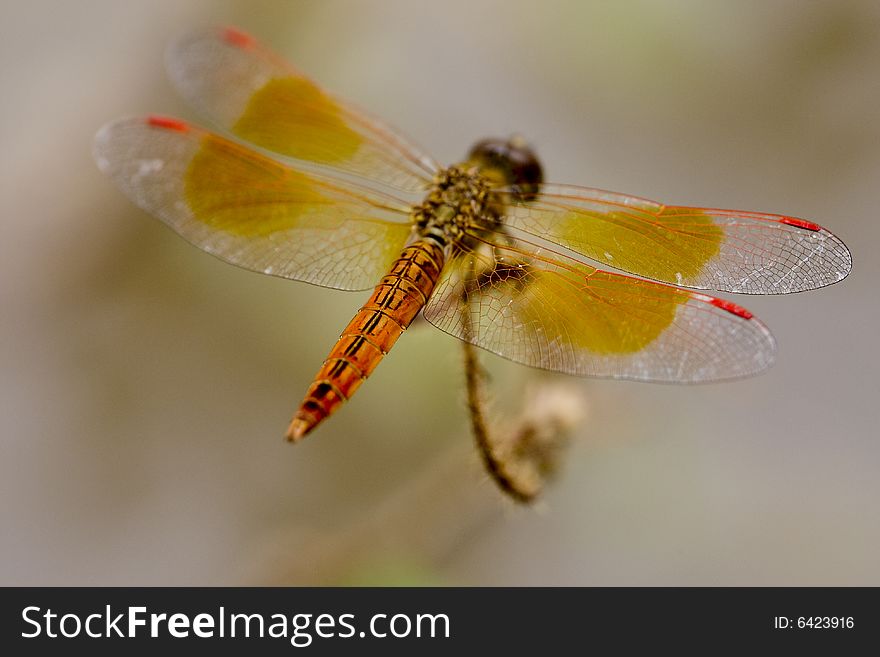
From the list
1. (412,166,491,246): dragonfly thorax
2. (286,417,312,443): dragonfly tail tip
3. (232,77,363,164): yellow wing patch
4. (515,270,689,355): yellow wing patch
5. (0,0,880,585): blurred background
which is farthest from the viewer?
(0,0,880,585): blurred background

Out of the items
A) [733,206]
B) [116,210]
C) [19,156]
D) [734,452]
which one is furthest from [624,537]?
[19,156]

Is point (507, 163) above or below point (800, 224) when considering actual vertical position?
above

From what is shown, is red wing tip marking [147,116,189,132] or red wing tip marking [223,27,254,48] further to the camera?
red wing tip marking [223,27,254,48]

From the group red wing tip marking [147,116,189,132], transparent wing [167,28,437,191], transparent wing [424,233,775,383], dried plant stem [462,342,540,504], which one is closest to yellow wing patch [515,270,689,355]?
transparent wing [424,233,775,383]

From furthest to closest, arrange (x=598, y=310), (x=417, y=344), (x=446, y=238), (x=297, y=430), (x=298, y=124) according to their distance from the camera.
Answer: (x=417, y=344) → (x=298, y=124) → (x=446, y=238) → (x=598, y=310) → (x=297, y=430)

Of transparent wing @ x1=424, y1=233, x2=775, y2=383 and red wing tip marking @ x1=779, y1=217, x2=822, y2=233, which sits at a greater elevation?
red wing tip marking @ x1=779, y1=217, x2=822, y2=233

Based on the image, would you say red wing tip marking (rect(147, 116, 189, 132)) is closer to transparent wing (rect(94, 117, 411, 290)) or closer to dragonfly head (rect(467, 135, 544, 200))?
transparent wing (rect(94, 117, 411, 290))

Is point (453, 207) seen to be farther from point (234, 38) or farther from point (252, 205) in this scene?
point (234, 38)

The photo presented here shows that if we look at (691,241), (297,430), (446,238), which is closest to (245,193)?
(446,238)
